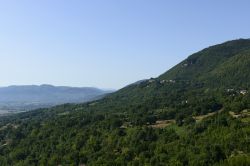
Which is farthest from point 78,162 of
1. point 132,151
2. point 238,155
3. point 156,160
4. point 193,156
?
point 238,155

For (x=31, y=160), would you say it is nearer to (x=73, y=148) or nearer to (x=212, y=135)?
(x=73, y=148)

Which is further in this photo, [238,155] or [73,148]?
[73,148]

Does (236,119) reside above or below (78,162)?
above

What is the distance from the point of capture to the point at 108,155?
6757 inches

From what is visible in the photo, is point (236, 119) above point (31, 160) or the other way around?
above

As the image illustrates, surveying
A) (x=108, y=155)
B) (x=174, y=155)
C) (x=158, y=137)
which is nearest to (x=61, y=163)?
(x=108, y=155)

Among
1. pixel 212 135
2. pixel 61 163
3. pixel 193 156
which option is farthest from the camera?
pixel 61 163

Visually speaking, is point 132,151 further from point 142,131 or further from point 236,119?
point 236,119

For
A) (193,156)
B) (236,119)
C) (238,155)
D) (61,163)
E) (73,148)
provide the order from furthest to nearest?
(73,148)
(61,163)
(236,119)
(193,156)
(238,155)

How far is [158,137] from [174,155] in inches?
1217

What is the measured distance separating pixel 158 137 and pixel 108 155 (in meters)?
24.5

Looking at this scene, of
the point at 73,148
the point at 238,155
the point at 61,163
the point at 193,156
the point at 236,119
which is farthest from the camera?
the point at 73,148

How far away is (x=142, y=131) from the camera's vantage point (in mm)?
188875

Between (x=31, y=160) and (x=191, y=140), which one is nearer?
(x=191, y=140)
